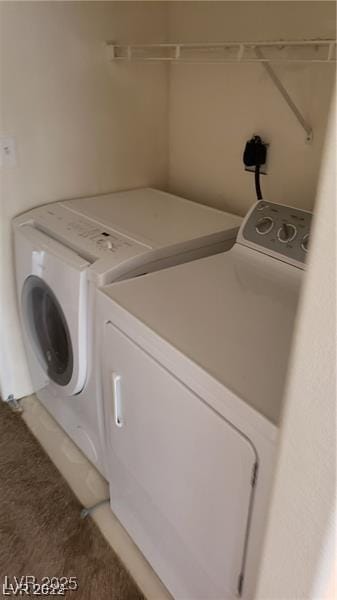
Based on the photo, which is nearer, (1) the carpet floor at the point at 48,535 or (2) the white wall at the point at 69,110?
(1) the carpet floor at the point at 48,535

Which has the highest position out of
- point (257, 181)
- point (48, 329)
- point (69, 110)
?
point (69, 110)

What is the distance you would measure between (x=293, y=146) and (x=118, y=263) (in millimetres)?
773

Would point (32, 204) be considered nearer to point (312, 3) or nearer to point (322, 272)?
point (312, 3)

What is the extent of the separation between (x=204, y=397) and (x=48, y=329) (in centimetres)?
105

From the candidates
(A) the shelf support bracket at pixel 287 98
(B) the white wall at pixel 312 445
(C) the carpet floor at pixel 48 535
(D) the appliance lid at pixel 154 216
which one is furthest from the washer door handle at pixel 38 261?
(B) the white wall at pixel 312 445

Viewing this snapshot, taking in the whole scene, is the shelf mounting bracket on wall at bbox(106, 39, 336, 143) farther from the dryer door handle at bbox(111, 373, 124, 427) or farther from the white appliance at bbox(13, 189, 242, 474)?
the dryer door handle at bbox(111, 373, 124, 427)

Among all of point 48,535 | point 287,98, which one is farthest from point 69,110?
point 48,535

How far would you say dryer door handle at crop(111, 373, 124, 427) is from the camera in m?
1.35

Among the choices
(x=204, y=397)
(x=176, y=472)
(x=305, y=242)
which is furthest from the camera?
(x=305, y=242)

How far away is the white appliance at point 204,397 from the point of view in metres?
0.98

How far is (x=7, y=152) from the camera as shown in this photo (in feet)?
6.00

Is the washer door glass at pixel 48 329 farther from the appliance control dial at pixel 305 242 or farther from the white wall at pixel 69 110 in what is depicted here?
the appliance control dial at pixel 305 242

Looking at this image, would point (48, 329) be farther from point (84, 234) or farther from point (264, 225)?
point (264, 225)

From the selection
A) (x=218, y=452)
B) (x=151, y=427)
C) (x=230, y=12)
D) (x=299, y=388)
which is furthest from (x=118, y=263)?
(x=230, y=12)
